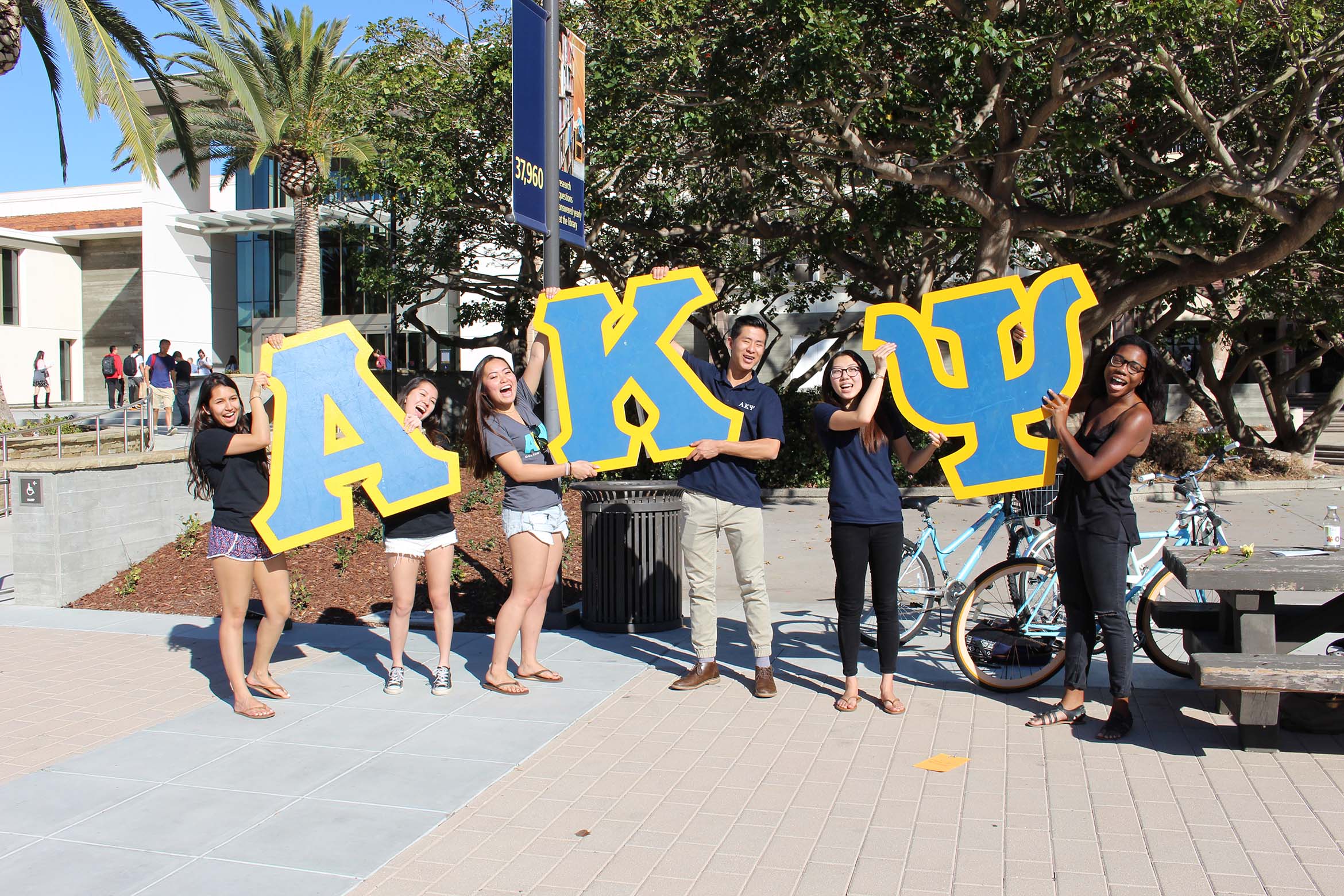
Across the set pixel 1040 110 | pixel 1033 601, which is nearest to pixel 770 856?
pixel 1033 601

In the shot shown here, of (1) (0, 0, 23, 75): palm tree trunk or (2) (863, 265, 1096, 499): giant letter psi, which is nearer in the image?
(2) (863, 265, 1096, 499): giant letter psi

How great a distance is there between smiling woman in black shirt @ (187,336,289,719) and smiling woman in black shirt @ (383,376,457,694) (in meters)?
0.64

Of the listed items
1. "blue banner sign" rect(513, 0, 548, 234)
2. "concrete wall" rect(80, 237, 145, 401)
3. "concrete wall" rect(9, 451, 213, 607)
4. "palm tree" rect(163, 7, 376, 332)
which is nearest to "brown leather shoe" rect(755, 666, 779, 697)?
"blue banner sign" rect(513, 0, 548, 234)

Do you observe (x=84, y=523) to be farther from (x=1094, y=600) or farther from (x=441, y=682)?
(x=1094, y=600)

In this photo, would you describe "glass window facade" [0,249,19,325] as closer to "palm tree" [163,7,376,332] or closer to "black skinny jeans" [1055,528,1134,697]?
"palm tree" [163,7,376,332]

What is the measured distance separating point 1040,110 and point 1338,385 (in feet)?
44.9

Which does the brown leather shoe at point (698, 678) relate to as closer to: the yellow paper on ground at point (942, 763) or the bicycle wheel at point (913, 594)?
the bicycle wheel at point (913, 594)

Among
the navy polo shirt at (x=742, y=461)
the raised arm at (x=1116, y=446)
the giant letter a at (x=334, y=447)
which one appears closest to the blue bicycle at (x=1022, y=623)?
the raised arm at (x=1116, y=446)

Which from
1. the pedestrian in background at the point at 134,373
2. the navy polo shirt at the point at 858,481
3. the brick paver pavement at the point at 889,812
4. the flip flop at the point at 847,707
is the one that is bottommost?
the brick paver pavement at the point at 889,812

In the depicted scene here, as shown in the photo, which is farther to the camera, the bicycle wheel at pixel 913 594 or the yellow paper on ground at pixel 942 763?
the bicycle wheel at pixel 913 594

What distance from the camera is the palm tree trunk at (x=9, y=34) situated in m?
13.3

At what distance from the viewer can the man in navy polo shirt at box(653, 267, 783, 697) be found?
5715 mm

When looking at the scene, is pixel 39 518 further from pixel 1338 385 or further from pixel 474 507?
pixel 1338 385

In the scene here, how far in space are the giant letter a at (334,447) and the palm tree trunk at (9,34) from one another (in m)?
10.9
